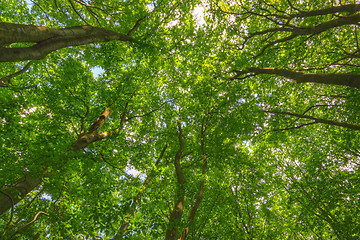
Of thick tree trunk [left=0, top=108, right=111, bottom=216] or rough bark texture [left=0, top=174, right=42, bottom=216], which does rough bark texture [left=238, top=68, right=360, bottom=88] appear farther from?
rough bark texture [left=0, top=174, right=42, bottom=216]

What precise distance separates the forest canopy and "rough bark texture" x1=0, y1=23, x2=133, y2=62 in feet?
0.26

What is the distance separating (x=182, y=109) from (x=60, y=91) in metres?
6.87

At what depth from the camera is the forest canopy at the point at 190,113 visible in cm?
630

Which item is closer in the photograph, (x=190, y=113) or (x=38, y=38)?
(x=38, y=38)

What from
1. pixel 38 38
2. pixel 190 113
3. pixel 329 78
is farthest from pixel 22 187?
pixel 329 78

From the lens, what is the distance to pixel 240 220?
10.4 m

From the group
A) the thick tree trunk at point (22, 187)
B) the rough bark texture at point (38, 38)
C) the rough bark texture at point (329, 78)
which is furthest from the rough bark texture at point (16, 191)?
the rough bark texture at point (329, 78)

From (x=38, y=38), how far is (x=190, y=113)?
283 inches

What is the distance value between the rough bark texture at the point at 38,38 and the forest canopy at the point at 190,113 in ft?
0.26

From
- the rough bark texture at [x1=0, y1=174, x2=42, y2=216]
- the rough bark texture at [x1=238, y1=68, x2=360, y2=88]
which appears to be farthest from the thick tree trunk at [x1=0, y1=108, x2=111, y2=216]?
the rough bark texture at [x1=238, y1=68, x2=360, y2=88]

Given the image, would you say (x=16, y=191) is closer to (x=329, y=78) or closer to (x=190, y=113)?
(x=190, y=113)

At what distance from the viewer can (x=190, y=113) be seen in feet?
32.0

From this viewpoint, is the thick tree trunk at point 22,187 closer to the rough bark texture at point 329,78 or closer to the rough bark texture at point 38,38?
the rough bark texture at point 38,38

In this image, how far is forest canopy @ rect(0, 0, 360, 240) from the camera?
6297mm
